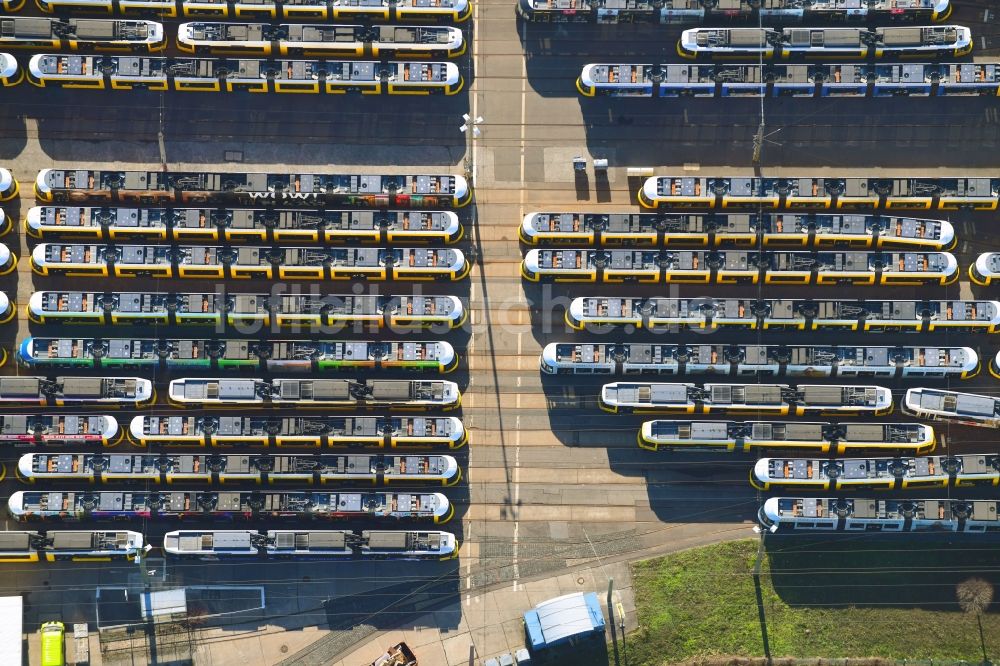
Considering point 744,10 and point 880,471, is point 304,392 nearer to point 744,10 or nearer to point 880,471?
point 880,471

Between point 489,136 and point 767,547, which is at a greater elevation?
point 489,136

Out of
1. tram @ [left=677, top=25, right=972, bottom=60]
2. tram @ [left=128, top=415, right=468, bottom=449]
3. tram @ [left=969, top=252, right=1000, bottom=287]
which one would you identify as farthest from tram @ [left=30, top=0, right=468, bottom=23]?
tram @ [left=128, top=415, right=468, bottom=449]

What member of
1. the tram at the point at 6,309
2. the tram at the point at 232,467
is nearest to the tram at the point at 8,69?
the tram at the point at 6,309

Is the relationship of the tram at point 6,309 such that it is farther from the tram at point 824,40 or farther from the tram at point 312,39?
the tram at point 824,40

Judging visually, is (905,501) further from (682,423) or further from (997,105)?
(997,105)

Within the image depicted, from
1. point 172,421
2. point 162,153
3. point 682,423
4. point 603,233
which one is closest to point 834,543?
point 682,423

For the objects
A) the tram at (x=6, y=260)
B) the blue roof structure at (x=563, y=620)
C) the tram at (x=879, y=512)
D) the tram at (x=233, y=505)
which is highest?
the tram at (x=6, y=260)

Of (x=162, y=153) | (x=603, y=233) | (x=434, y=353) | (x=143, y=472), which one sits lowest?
(x=143, y=472)
